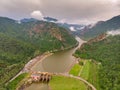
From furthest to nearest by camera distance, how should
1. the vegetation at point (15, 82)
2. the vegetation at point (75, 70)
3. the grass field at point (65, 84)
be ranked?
1. the vegetation at point (75, 70)
2. the grass field at point (65, 84)
3. the vegetation at point (15, 82)

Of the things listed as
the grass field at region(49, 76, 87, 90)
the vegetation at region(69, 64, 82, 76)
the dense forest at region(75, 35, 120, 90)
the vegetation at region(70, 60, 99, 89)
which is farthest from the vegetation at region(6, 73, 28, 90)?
the dense forest at region(75, 35, 120, 90)

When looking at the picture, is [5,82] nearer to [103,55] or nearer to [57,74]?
[57,74]

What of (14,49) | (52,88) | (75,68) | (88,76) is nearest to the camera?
A: (52,88)


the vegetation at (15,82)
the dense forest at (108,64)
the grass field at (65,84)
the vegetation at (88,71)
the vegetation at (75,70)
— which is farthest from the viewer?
the vegetation at (75,70)

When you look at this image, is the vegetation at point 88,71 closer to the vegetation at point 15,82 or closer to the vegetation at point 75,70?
the vegetation at point 75,70

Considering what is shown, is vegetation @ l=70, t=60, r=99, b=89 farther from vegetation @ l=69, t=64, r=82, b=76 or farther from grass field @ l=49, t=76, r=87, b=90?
grass field @ l=49, t=76, r=87, b=90

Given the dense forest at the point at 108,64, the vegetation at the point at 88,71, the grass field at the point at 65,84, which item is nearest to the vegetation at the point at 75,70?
the vegetation at the point at 88,71

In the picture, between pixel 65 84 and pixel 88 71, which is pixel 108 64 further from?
pixel 65 84

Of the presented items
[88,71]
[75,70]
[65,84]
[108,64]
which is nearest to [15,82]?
[65,84]

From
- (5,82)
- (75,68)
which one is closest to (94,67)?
(75,68)
